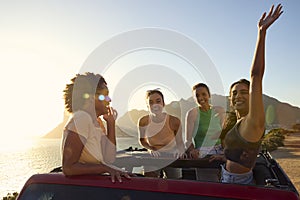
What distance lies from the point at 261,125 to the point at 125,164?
1689 mm

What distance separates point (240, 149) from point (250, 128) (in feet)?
0.76

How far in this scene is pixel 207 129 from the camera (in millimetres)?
5109

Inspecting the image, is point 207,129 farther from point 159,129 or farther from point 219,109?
point 159,129

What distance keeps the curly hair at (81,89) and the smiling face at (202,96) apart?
7.68 feet

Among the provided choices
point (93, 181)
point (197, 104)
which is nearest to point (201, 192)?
point (93, 181)

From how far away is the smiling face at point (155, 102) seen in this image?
5.23 m

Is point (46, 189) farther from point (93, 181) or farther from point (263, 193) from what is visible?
point (263, 193)

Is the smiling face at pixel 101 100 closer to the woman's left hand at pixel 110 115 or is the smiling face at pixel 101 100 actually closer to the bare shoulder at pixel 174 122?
the woman's left hand at pixel 110 115

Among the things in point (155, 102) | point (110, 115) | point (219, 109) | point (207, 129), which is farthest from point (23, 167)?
point (110, 115)

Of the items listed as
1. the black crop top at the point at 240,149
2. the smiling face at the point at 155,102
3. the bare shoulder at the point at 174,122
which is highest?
the smiling face at the point at 155,102

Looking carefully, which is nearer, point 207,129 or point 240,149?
point 240,149

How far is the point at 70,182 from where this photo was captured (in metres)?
2.49

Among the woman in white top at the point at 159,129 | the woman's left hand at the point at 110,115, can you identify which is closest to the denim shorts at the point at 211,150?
the woman in white top at the point at 159,129

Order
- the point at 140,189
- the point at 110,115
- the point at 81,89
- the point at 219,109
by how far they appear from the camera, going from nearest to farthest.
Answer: the point at 140,189 → the point at 81,89 → the point at 110,115 → the point at 219,109
